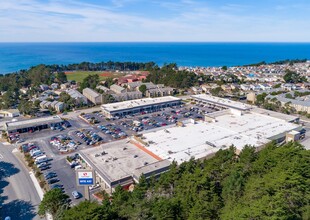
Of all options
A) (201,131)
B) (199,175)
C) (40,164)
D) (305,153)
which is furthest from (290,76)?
(40,164)

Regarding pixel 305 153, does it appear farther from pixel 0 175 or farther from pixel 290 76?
pixel 290 76

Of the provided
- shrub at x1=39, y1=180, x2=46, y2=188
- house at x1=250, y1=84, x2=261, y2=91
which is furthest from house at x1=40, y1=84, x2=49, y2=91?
house at x1=250, y1=84, x2=261, y2=91

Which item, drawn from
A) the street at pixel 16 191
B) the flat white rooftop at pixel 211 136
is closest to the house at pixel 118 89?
the flat white rooftop at pixel 211 136

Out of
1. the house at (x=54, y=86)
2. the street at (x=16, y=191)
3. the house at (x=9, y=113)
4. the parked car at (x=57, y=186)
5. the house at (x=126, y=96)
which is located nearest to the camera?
the street at (x=16, y=191)

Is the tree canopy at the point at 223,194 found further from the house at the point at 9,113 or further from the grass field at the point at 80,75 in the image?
the grass field at the point at 80,75

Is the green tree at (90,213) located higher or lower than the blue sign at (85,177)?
lower

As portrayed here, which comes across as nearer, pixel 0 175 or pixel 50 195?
pixel 50 195
